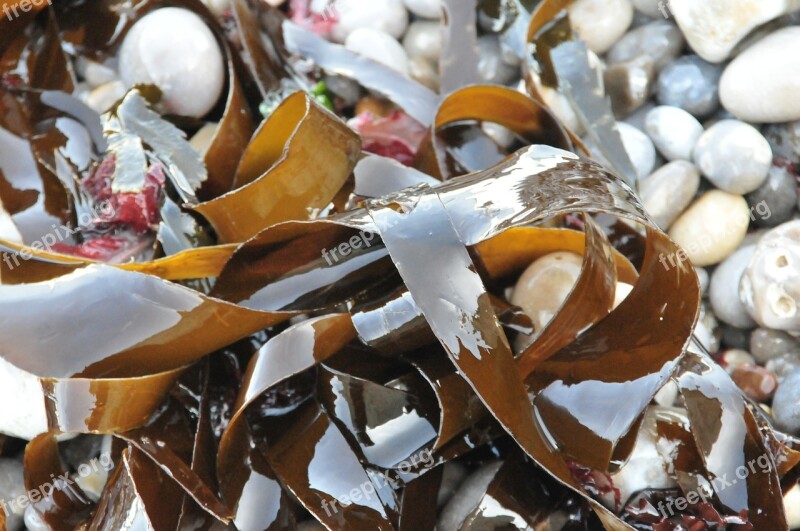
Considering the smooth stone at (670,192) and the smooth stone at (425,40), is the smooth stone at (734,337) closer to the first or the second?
the smooth stone at (670,192)

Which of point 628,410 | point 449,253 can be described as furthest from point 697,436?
point 449,253

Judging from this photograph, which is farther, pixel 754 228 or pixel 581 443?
pixel 754 228

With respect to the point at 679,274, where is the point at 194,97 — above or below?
above

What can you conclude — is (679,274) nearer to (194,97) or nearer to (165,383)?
(165,383)

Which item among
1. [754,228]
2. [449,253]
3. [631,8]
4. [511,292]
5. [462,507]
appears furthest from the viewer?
[631,8]

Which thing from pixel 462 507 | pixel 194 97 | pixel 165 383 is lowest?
pixel 462 507

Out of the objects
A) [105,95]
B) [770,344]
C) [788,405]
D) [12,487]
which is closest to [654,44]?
[770,344]

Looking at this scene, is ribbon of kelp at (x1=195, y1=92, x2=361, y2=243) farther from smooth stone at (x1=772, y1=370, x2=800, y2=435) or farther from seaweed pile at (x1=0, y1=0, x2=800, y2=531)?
smooth stone at (x1=772, y1=370, x2=800, y2=435)
